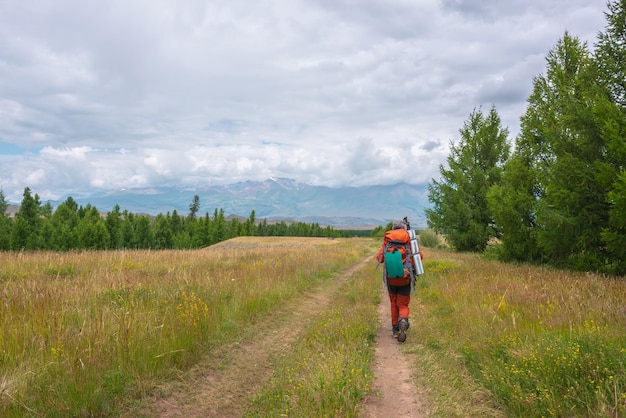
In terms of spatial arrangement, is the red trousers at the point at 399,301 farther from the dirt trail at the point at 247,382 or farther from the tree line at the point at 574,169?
the tree line at the point at 574,169

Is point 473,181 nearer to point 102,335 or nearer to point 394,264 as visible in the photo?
point 394,264

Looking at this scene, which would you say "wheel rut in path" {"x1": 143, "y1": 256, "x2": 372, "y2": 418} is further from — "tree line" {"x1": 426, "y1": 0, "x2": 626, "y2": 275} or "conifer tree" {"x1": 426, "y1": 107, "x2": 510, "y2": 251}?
"conifer tree" {"x1": 426, "y1": 107, "x2": 510, "y2": 251}

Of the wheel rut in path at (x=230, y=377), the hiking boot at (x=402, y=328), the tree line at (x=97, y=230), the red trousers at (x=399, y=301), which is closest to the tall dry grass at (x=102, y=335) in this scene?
the wheel rut in path at (x=230, y=377)

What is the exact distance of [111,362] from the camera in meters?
4.55

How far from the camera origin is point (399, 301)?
7520mm

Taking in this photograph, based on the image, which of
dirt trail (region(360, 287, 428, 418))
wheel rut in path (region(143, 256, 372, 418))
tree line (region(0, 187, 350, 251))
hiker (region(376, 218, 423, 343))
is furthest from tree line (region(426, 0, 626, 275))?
tree line (region(0, 187, 350, 251))

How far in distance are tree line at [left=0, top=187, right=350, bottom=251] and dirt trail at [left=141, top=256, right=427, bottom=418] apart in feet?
119

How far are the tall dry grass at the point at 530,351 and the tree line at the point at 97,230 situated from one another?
3858 centimetres

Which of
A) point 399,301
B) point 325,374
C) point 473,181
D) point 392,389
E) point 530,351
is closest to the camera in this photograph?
point 530,351

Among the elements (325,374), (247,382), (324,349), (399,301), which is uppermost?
(399,301)

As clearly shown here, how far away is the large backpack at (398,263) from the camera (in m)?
7.12

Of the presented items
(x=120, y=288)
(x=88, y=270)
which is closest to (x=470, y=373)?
(x=120, y=288)

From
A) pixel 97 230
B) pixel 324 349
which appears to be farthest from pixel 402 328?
pixel 97 230

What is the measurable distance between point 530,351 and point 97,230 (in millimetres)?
80764
